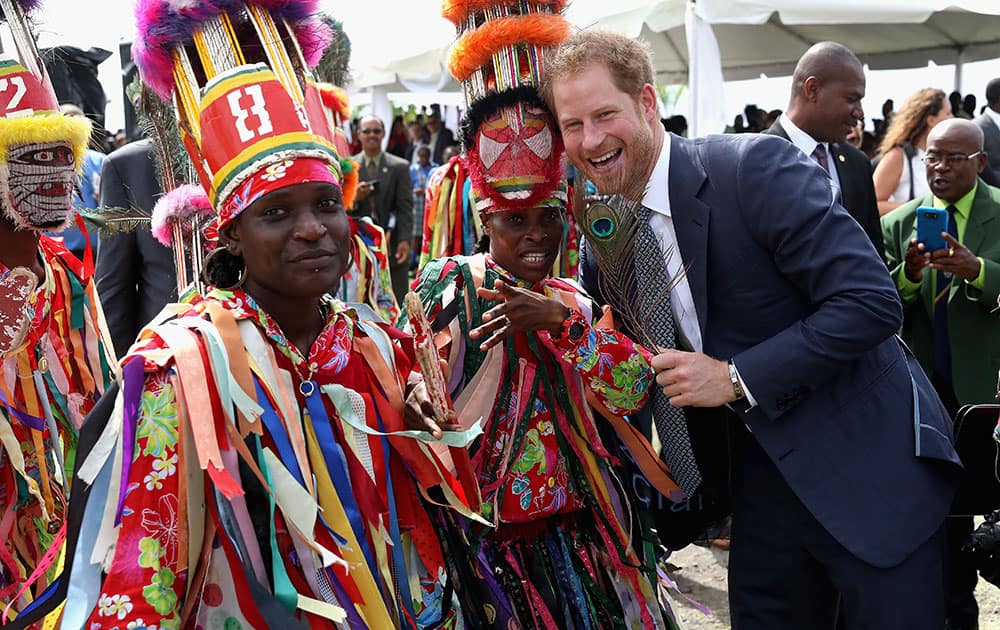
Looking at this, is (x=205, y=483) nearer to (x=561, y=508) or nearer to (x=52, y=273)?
(x=561, y=508)

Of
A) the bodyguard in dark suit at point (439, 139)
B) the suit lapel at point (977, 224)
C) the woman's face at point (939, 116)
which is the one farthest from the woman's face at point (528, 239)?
the bodyguard in dark suit at point (439, 139)

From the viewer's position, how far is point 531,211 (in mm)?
3008

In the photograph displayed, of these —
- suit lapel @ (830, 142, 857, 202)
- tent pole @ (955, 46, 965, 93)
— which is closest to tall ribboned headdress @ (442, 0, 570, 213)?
suit lapel @ (830, 142, 857, 202)

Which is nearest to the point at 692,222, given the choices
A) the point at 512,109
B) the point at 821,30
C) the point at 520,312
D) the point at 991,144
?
the point at 520,312

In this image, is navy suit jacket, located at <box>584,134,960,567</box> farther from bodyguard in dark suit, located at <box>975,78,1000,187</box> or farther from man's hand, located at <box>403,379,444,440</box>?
bodyguard in dark suit, located at <box>975,78,1000,187</box>

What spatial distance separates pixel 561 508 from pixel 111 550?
1.45 m

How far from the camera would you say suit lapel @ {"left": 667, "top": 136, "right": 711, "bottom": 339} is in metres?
2.55

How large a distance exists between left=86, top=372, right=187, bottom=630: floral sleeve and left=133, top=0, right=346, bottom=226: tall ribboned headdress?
454mm

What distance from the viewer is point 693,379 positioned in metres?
2.51

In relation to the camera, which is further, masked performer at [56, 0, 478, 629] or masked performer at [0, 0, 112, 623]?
masked performer at [0, 0, 112, 623]

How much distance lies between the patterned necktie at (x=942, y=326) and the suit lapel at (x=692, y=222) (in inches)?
102

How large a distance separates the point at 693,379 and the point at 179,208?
4.83 ft

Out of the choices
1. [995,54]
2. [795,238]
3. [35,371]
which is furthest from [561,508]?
[995,54]

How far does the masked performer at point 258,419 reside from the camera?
1.92m
